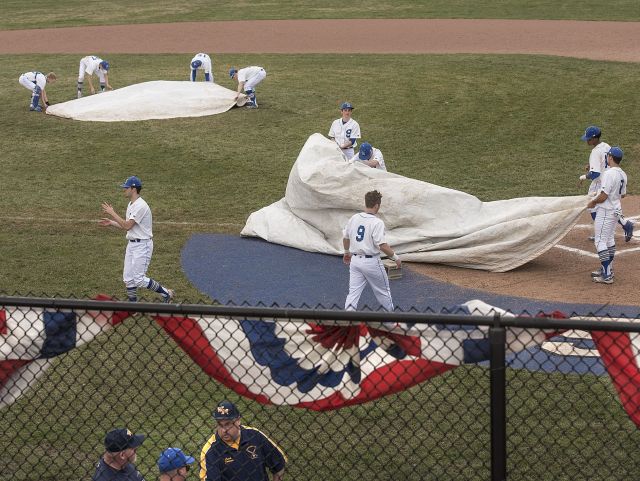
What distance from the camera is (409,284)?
13.6 metres

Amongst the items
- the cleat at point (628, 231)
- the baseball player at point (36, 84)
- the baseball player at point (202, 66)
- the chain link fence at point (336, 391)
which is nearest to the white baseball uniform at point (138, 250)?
the chain link fence at point (336, 391)

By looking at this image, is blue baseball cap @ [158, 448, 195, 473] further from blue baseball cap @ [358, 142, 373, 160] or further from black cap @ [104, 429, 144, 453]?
blue baseball cap @ [358, 142, 373, 160]

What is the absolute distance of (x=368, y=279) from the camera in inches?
469

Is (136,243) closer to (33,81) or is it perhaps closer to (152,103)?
(152,103)

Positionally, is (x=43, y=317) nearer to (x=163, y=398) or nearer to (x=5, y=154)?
(x=163, y=398)

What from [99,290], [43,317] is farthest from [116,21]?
[43,317]

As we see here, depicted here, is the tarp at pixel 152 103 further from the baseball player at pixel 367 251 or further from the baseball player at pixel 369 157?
the baseball player at pixel 367 251

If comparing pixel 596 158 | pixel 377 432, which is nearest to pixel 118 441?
pixel 377 432

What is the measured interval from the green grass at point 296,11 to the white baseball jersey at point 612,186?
2214 centimetres

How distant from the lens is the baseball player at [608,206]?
1316 centimetres

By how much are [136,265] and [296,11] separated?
88.4ft

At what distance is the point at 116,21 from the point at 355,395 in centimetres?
3360

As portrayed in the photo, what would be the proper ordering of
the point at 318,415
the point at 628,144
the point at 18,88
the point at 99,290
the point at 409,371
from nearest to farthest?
the point at 409,371
the point at 318,415
the point at 99,290
the point at 628,144
the point at 18,88

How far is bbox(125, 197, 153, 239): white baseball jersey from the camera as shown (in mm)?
12414
